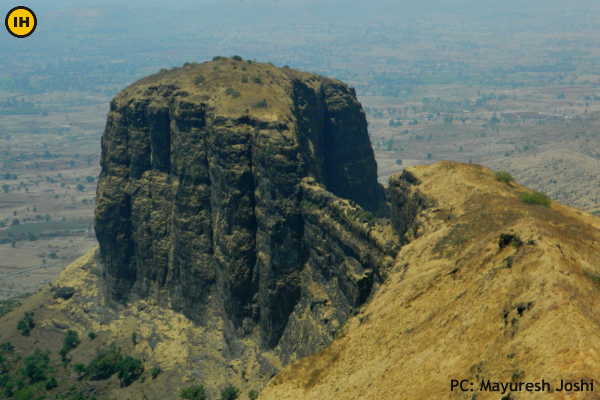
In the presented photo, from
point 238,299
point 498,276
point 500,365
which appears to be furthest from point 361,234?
point 500,365

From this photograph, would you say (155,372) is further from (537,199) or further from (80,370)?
(537,199)

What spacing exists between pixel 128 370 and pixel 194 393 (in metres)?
11.8

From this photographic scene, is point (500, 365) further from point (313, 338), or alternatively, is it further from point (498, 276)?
point (313, 338)

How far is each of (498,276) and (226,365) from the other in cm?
5012

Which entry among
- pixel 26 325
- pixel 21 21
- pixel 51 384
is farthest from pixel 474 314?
pixel 26 325

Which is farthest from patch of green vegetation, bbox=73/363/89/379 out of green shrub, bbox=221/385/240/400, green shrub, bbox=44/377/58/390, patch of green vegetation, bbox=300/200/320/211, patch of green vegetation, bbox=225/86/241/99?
patch of green vegetation, bbox=225/86/241/99

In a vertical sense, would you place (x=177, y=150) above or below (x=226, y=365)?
above

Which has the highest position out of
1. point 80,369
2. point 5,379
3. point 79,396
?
point 80,369

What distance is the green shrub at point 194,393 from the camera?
78562 mm

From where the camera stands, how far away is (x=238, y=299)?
82938 millimetres

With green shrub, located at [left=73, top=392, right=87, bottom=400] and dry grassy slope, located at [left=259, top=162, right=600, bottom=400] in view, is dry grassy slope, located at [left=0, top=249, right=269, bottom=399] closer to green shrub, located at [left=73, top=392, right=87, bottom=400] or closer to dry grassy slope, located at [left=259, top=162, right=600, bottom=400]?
green shrub, located at [left=73, top=392, right=87, bottom=400]

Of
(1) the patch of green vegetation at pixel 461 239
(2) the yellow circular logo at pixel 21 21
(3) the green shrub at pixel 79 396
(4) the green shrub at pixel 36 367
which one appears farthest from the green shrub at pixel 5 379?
(1) the patch of green vegetation at pixel 461 239

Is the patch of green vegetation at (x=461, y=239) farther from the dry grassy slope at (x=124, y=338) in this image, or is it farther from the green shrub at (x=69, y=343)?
the green shrub at (x=69, y=343)

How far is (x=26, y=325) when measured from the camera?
343ft
